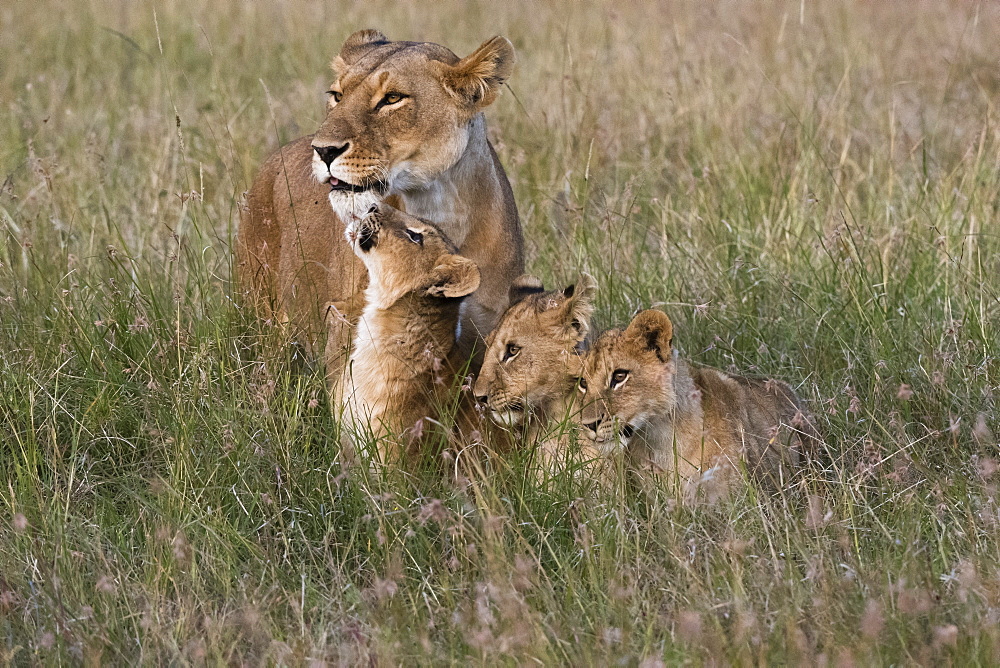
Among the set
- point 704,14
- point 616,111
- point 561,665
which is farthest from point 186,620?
point 704,14

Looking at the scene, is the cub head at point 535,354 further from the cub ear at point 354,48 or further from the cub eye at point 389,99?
the cub ear at point 354,48

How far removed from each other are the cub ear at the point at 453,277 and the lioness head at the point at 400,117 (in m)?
0.48

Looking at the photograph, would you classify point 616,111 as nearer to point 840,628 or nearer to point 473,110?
point 473,110

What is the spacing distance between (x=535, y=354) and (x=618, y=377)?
275mm

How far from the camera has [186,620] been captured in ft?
10.5

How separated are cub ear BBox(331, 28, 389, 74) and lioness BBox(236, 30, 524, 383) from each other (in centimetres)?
1

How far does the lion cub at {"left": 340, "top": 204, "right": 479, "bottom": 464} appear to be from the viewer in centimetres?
406

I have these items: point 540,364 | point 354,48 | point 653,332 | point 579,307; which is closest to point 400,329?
point 540,364

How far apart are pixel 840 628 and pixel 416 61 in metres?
2.55

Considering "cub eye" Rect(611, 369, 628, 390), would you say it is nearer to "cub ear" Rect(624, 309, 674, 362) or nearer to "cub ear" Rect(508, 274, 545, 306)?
"cub ear" Rect(624, 309, 674, 362)

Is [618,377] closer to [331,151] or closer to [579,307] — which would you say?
[579,307]

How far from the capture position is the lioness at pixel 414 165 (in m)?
4.41

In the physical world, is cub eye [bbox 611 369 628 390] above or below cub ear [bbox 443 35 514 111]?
below

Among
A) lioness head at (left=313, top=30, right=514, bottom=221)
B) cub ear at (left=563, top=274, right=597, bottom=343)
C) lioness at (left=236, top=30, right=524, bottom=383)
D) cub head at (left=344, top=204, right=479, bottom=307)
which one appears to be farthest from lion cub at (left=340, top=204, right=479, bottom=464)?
cub ear at (left=563, top=274, right=597, bottom=343)
